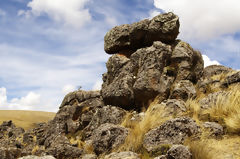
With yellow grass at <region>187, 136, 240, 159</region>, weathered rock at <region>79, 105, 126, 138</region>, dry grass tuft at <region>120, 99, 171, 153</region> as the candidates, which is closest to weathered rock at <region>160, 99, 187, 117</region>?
dry grass tuft at <region>120, 99, 171, 153</region>

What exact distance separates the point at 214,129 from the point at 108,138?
2681 mm

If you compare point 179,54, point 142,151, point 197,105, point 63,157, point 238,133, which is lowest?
point 63,157

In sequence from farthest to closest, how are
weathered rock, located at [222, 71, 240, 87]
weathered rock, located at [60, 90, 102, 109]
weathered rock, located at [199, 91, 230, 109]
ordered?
weathered rock, located at [60, 90, 102, 109] → weathered rock, located at [222, 71, 240, 87] → weathered rock, located at [199, 91, 230, 109]

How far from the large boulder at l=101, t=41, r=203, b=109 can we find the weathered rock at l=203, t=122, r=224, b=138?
11.6ft

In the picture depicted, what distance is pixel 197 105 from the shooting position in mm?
6840

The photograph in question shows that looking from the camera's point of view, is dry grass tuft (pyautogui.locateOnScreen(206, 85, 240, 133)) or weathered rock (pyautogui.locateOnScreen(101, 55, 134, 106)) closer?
dry grass tuft (pyautogui.locateOnScreen(206, 85, 240, 133))

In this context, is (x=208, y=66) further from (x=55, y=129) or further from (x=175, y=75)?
(x=55, y=129)

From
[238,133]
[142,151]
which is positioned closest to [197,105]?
[238,133]

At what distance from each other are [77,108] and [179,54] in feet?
20.2

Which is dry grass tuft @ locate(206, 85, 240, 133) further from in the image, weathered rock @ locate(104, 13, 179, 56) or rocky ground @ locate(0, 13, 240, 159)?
weathered rock @ locate(104, 13, 179, 56)

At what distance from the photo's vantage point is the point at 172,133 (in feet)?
17.2

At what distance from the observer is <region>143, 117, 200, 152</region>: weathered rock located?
5.11 m

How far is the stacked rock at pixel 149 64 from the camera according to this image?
941cm

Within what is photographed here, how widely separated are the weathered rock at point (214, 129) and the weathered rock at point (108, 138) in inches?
84.3
